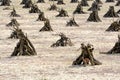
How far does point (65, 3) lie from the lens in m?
65.8

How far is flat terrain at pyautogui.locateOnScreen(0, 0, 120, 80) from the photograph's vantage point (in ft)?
74.8

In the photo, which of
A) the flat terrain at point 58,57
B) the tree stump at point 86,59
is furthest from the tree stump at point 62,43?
the tree stump at point 86,59

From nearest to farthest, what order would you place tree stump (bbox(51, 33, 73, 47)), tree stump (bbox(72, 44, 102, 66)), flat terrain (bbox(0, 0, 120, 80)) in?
1. flat terrain (bbox(0, 0, 120, 80))
2. tree stump (bbox(72, 44, 102, 66))
3. tree stump (bbox(51, 33, 73, 47))

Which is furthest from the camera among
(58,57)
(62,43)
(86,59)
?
(62,43)

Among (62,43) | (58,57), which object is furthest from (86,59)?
(62,43)

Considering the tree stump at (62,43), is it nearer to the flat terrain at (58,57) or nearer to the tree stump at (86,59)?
the flat terrain at (58,57)

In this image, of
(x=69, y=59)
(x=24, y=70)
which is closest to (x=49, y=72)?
(x=24, y=70)

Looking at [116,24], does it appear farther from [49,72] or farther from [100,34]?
[49,72]

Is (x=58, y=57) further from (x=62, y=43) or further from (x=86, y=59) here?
(x=62, y=43)

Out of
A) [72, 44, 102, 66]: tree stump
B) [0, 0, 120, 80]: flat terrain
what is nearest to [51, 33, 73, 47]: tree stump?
[0, 0, 120, 80]: flat terrain

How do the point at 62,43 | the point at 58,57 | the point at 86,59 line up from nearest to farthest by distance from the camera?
the point at 86,59 < the point at 58,57 < the point at 62,43

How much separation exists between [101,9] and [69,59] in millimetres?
31243

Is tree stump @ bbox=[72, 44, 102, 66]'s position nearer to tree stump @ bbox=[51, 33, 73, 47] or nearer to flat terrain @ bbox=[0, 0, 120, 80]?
flat terrain @ bbox=[0, 0, 120, 80]

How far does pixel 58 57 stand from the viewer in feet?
90.8
